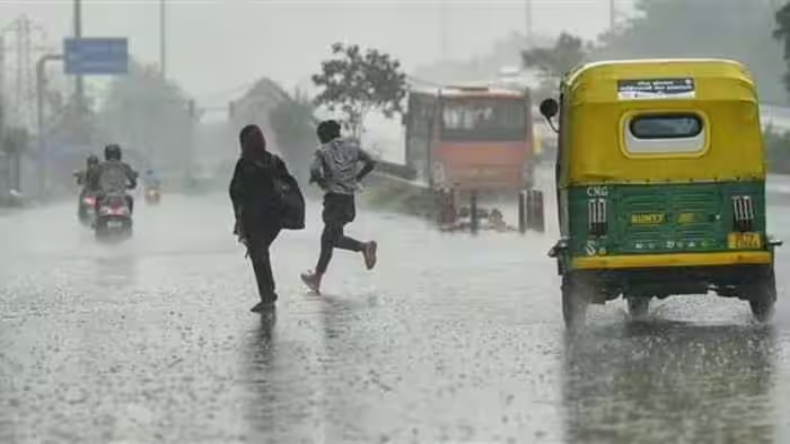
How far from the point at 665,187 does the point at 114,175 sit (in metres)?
15.6

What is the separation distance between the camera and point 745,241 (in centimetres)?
1273

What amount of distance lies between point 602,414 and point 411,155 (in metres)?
42.4

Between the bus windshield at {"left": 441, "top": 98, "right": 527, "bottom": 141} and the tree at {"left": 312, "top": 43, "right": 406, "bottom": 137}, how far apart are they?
519 inches

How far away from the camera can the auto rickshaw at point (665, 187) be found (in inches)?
502

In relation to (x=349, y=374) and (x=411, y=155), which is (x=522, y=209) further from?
(x=411, y=155)

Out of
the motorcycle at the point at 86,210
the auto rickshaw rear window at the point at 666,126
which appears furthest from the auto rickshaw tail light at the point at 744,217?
the motorcycle at the point at 86,210

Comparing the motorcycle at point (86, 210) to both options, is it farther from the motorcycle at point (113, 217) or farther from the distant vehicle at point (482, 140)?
the distant vehicle at point (482, 140)

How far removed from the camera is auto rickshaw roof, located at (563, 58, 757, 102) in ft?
42.7

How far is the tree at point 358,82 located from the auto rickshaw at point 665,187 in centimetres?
4436

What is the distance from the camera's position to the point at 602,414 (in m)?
9.06

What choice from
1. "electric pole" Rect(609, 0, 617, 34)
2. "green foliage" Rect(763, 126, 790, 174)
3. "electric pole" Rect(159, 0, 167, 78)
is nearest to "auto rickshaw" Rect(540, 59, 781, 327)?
"green foliage" Rect(763, 126, 790, 174)

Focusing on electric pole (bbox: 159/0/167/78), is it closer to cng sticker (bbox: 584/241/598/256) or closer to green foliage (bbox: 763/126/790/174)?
green foliage (bbox: 763/126/790/174)

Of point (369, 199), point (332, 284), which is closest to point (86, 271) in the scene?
point (332, 284)

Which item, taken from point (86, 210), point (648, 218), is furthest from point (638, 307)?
point (86, 210)
